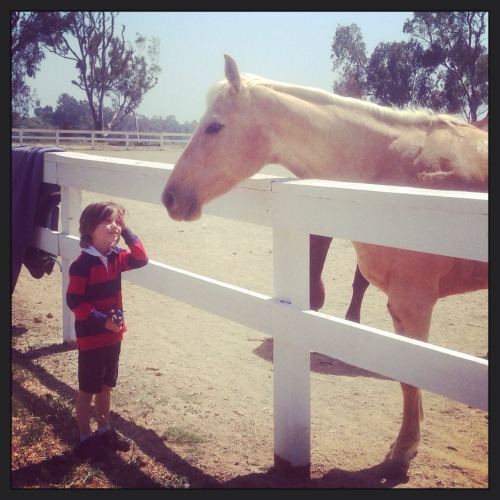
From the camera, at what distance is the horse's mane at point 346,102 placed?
265 cm

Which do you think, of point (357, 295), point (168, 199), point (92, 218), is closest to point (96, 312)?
point (92, 218)

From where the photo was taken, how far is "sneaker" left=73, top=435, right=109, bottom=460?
2.53 meters

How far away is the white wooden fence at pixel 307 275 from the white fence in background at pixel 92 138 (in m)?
25.0

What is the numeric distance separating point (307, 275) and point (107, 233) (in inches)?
39.3

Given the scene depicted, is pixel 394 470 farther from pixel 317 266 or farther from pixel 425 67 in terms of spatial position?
pixel 425 67

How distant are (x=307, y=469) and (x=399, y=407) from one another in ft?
3.29

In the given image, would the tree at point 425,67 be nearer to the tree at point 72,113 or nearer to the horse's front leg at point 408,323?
the horse's front leg at point 408,323

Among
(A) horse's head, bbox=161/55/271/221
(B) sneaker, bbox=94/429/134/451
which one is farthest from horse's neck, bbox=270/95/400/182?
(B) sneaker, bbox=94/429/134/451

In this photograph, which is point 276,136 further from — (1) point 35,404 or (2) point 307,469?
(1) point 35,404

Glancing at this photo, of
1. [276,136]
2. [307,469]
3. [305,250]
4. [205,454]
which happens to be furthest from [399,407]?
[276,136]

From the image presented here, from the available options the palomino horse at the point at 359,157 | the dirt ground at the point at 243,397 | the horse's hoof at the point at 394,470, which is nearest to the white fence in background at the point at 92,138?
the dirt ground at the point at 243,397

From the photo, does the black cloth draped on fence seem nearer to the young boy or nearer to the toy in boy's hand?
the young boy

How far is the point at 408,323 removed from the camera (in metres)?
2.43

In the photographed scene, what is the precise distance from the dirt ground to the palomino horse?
288 mm
